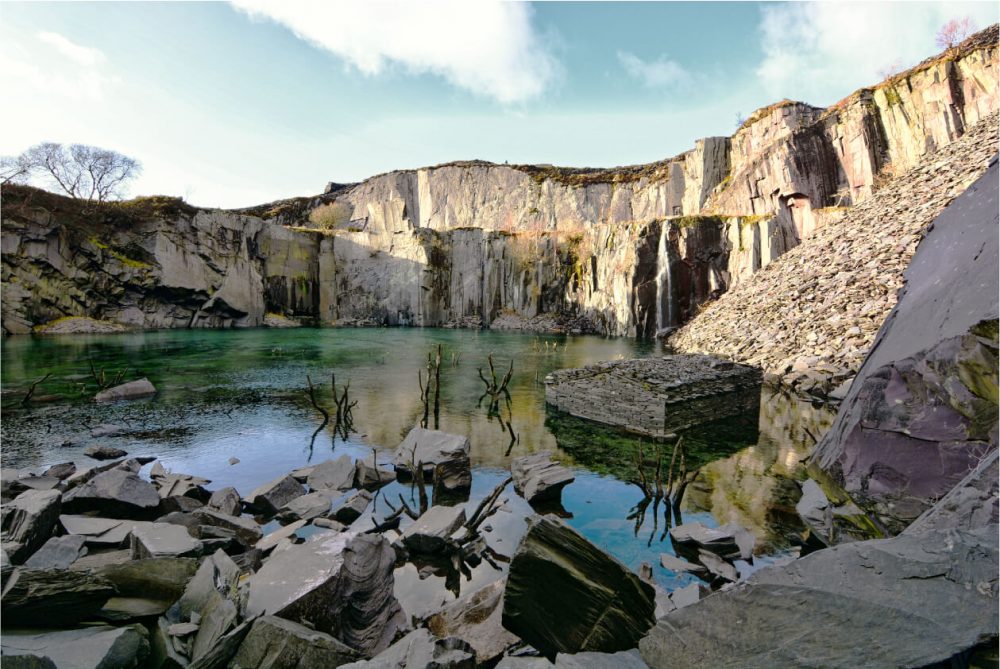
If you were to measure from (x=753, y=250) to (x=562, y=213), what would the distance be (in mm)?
31452

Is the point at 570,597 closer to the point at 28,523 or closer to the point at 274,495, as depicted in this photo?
the point at 274,495

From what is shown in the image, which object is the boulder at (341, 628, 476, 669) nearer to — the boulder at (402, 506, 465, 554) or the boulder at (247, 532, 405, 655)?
the boulder at (247, 532, 405, 655)

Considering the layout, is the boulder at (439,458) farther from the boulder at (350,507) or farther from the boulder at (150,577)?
the boulder at (150,577)

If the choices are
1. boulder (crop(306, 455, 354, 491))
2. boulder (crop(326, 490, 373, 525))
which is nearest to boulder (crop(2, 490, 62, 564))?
boulder (crop(326, 490, 373, 525))

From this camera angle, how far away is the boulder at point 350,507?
20.8ft

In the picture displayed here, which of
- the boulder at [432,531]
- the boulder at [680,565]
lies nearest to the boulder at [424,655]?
the boulder at [432,531]

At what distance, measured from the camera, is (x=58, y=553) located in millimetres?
4574

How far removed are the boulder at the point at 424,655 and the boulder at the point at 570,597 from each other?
1.54 ft

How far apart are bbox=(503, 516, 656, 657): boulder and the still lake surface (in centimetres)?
152

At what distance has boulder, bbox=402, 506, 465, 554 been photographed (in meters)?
5.46

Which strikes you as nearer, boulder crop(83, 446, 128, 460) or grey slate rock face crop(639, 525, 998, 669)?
grey slate rock face crop(639, 525, 998, 669)

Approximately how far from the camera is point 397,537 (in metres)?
5.77

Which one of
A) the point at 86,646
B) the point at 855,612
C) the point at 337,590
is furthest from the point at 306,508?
the point at 855,612

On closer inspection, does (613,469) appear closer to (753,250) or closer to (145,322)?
(753,250)
